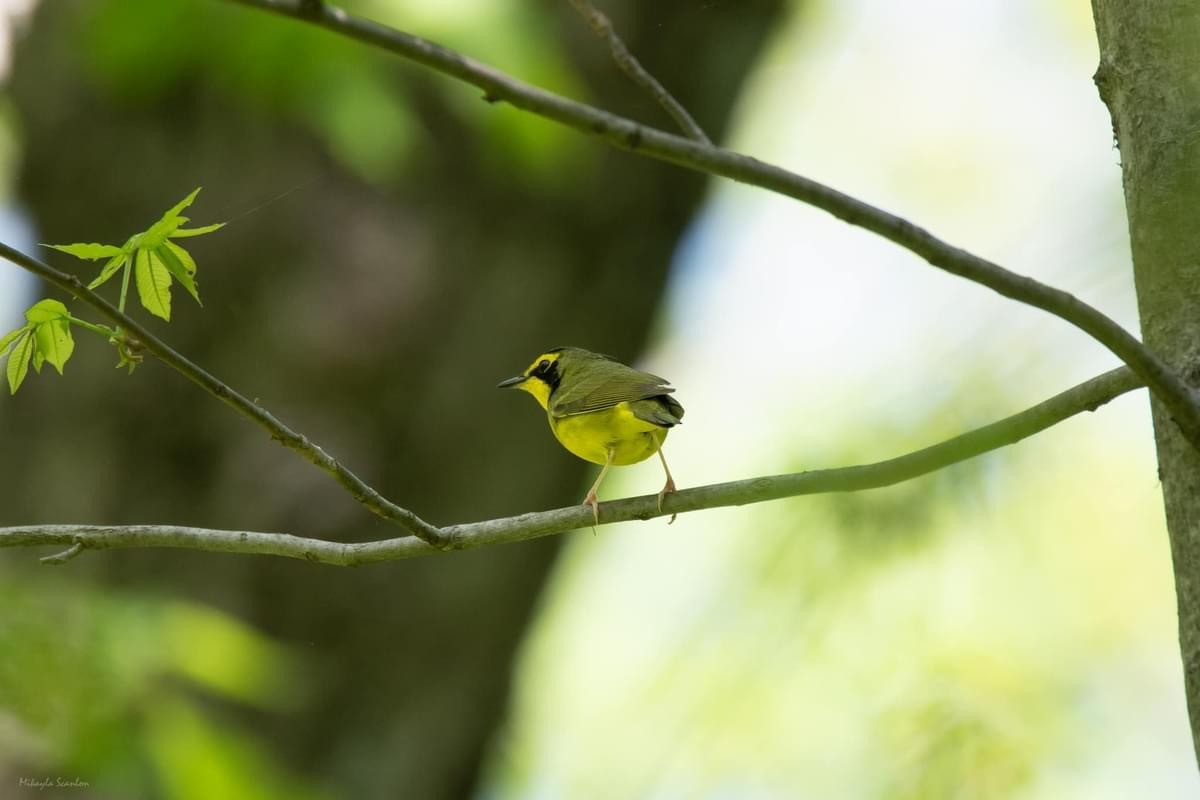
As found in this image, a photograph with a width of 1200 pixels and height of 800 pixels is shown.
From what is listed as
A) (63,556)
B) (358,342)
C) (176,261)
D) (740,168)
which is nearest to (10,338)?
(176,261)

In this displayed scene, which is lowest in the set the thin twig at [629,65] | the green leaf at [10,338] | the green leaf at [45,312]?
the green leaf at [10,338]

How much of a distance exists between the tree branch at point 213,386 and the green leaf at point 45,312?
0.09 m

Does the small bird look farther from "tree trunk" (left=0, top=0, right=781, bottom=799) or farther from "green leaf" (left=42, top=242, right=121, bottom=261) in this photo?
"tree trunk" (left=0, top=0, right=781, bottom=799)

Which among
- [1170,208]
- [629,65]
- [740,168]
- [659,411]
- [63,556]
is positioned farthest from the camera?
[659,411]

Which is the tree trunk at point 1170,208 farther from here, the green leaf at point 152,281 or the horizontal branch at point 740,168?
the green leaf at point 152,281

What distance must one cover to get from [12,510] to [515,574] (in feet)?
9.15

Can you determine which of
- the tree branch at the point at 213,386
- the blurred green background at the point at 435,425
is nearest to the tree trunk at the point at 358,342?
the blurred green background at the point at 435,425

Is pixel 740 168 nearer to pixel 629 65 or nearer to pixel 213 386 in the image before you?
pixel 629 65

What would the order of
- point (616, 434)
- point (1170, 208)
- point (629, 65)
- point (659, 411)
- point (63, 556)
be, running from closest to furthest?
point (629, 65) < point (1170, 208) < point (63, 556) < point (659, 411) < point (616, 434)

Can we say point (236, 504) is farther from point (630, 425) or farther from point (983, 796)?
point (983, 796)

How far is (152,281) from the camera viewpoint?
2537mm

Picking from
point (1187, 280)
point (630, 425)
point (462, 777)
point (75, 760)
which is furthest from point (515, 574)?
point (1187, 280)

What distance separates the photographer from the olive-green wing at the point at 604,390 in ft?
13.9

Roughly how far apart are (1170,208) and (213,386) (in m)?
1.81
